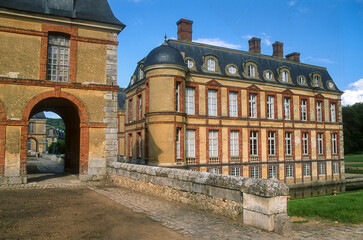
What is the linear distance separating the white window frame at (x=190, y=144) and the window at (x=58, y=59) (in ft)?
31.4

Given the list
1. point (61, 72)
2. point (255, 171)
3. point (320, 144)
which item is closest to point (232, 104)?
point (255, 171)

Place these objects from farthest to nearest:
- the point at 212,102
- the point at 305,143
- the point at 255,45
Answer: the point at 255,45, the point at 305,143, the point at 212,102

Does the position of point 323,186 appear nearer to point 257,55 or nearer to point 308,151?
point 308,151

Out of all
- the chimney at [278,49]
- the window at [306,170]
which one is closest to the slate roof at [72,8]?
the chimney at [278,49]

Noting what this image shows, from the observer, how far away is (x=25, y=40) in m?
12.0

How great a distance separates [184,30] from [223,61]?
12.6ft

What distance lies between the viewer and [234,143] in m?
22.2

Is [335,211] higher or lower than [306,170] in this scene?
higher

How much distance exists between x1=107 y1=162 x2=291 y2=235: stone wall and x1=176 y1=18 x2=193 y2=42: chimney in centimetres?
1531

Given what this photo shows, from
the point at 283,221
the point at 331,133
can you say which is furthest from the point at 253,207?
the point at 331,133

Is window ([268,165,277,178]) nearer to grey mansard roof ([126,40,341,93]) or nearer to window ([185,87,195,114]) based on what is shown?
grey mansard roof ([126,40,341,93])

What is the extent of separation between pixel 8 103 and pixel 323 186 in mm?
24958

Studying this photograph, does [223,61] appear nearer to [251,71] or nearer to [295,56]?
[251,71]

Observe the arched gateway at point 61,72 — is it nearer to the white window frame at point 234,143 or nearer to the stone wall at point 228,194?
the stone wall at point 228,194
